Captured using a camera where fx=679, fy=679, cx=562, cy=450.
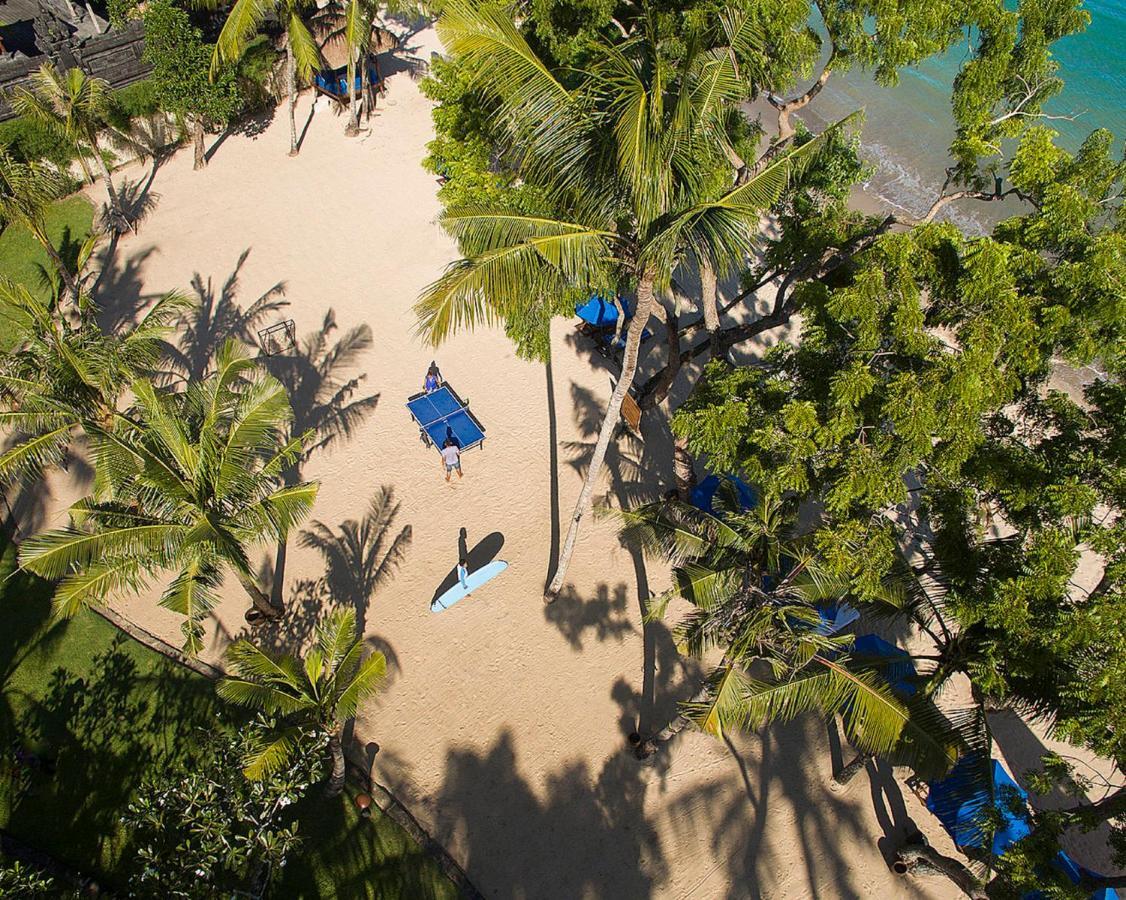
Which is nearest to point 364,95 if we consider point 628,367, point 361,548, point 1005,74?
point 361,548

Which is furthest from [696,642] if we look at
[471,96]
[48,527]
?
[48,527]

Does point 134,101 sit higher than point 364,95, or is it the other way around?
point 364,95

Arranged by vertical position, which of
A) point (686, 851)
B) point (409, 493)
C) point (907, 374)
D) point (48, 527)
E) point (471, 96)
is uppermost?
point (471, 96)

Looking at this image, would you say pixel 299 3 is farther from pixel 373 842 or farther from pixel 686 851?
pixel 686 851

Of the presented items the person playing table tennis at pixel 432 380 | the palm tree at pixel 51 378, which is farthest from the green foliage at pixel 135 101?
the person playing table tennis at pixel 432 380

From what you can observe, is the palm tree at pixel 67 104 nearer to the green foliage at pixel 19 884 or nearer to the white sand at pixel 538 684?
the white sand at pixel 538 684

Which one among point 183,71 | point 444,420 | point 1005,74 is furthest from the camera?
point 183,71

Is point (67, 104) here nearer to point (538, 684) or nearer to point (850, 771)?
point (538, 684)
